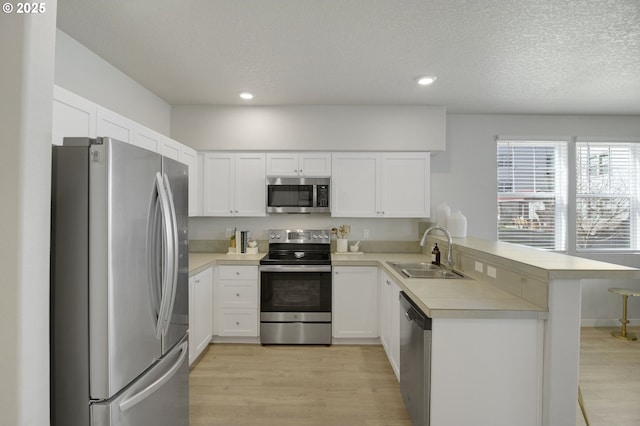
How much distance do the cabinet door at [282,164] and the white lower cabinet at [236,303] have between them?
1159 millimetres

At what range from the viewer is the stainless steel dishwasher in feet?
5.54

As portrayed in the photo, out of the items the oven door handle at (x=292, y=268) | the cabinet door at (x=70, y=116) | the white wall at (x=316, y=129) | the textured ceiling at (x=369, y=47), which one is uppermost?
the textured ceiling at (x=369, y=47)

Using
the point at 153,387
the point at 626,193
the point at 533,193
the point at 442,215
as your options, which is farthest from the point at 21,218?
the point at 626,193

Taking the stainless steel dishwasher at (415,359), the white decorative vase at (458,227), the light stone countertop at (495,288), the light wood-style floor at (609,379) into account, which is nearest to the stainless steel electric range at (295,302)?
the light stone countertop at (495,288)

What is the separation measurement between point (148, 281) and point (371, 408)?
1.79 metres

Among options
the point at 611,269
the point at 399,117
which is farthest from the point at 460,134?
the point at 611,269

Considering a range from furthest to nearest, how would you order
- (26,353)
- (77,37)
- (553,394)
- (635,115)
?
1. (635,115)
2. (77,37)
3. (553,394)
4. (26,353)

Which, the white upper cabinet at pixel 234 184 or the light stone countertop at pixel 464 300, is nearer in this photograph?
the light stone countertop at pixel 464 300

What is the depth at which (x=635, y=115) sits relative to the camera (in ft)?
13.1

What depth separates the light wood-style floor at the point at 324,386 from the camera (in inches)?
85.4

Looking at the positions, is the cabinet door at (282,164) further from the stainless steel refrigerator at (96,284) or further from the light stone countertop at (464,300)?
the stainless steel refrigerator at (96,284)

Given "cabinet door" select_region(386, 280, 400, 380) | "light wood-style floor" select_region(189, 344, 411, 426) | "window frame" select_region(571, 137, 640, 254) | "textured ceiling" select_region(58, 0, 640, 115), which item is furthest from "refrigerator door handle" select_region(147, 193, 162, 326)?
"window frame" select_region(571, 137, 640, 254)

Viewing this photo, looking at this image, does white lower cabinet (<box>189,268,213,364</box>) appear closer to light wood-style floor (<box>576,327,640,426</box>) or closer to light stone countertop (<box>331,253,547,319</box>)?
light stone countertop (<box>331,253,547,319</box>)

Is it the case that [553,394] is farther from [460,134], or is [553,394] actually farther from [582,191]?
[582,191]
